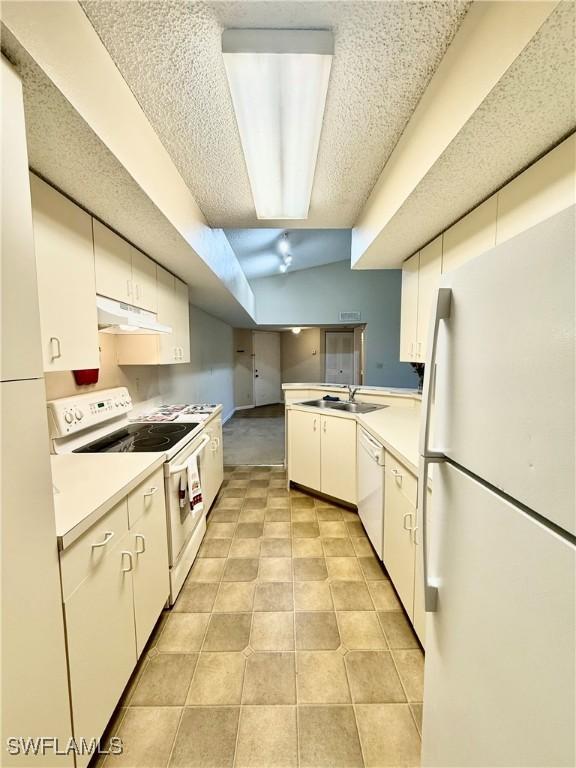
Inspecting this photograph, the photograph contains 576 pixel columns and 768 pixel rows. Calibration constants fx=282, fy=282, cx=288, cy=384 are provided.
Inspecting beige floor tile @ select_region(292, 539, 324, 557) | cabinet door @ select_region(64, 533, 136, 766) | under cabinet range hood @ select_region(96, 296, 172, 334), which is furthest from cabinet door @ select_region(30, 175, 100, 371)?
beige floor tile @ select_region(292, 539, 324, 557)

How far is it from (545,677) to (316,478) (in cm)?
246

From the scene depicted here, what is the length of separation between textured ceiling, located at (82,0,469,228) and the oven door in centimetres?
175

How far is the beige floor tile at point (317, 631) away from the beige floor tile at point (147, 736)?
1.99 feet

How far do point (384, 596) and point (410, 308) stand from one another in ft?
7.02

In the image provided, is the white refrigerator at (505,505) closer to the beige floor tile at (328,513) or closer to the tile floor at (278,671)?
the tile floor at (278,671)

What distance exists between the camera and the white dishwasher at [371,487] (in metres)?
1.88

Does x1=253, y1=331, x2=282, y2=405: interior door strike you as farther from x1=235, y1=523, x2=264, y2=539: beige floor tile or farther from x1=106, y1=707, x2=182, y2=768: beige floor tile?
x1=106, y1=707, x2=182, y2=768: beige floor tile

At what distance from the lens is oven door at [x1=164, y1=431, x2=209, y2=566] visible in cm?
162

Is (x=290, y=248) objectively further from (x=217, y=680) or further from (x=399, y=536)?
(x=217, y=680)

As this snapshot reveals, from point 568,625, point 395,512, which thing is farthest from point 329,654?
point 568,625

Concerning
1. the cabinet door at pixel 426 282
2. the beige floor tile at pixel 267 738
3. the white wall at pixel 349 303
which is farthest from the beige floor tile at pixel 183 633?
the white wall at pixel 349 303

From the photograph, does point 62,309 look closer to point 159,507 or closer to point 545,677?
point 159,507

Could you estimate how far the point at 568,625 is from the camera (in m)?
0.43

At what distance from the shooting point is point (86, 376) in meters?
1.91
